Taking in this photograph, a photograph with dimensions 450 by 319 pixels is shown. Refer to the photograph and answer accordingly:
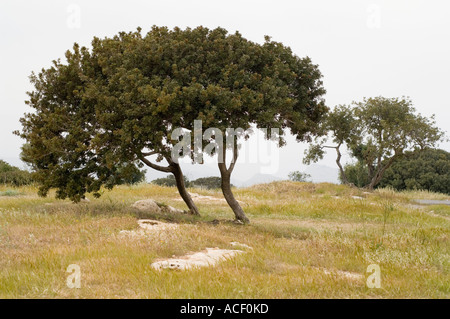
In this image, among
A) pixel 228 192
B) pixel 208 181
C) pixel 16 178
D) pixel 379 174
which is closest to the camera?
pixel 228 192

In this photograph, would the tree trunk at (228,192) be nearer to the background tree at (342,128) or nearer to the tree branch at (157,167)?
the tree branch at (157,167)

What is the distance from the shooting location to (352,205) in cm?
2786

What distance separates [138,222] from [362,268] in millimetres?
8295

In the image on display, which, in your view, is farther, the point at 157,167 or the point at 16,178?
the point at 16,178

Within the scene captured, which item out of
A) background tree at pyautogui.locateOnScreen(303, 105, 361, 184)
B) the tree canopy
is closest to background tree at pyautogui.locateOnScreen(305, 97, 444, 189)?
background tree at pyautogui.locateOnScreen(303, 105, 361, 184)

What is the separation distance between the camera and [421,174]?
A: 60781mm

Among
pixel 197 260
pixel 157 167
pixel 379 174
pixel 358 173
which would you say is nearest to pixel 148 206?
pixel 157 167

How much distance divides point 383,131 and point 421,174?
1824cm

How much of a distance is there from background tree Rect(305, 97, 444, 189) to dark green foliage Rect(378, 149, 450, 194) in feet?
46.3

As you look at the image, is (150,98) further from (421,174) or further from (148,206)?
(421,174)

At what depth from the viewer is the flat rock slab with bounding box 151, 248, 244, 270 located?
939cm

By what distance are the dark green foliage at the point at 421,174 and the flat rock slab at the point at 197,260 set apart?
178 feet

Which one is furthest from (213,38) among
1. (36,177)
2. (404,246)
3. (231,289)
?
(231,289)
